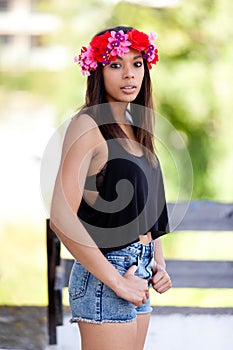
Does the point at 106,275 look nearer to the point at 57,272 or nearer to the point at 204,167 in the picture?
the point at 57,272

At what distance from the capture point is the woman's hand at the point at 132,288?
2008mm

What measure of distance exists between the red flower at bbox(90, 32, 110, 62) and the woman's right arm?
24 centimetres

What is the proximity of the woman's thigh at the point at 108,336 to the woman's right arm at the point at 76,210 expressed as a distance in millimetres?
80

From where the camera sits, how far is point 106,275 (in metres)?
2.00

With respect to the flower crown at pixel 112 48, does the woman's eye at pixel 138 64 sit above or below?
below

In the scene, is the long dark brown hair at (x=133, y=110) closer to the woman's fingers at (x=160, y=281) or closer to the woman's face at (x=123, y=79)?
the woman's face at (x=123, y=79)

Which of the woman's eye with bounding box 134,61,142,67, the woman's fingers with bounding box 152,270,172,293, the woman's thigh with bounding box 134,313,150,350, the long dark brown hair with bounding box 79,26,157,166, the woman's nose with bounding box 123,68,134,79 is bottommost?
the woman's thigh with bounding box 134,313,150,350

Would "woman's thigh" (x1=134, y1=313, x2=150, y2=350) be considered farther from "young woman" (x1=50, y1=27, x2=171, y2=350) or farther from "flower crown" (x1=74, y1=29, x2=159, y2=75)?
"flower crown" (x1=74, y1=29, x2=159, y2=75)

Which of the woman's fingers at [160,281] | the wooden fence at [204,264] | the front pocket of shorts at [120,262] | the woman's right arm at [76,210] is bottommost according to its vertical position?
the wooden fence at [204,264]

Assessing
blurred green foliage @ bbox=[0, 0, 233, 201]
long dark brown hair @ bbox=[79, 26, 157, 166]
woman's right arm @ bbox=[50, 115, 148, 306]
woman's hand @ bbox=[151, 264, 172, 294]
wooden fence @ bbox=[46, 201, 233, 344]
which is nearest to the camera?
woman's right arm @ bbox=[50, 115, 148, 306]

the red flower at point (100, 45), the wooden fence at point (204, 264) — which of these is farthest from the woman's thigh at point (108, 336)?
the wooden fence at point (204, 264)

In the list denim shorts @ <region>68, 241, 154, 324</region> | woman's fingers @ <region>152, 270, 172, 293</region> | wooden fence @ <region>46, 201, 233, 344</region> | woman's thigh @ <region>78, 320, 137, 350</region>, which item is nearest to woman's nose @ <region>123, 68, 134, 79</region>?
denim shorts @ <region>68, 241, 154, 324</region>

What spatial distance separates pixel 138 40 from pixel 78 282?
683mm

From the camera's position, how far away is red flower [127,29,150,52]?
2178mm
